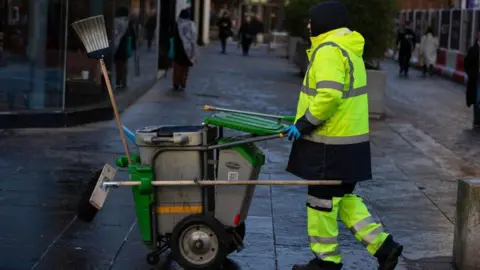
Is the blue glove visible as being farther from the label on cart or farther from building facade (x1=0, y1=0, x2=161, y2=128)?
building facade (x1=0, y1=0, x2=161, y2=128)

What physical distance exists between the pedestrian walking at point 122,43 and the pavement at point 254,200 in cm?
60

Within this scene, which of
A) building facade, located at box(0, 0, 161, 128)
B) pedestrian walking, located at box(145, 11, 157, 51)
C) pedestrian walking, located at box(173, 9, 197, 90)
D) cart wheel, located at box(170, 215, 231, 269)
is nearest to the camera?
cart wheel, located at box(170, 215, 231, 269)

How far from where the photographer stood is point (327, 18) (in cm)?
554

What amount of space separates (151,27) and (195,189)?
13033 mm

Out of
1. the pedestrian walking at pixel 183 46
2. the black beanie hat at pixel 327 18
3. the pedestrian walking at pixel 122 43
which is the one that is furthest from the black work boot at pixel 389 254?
the pedestrian walking at pixel 183 46

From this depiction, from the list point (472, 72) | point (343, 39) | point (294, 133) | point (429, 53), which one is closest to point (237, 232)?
point (294, 133)

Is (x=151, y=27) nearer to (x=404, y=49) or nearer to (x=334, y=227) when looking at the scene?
(x=404, y=49)

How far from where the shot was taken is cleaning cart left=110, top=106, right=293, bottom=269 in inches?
219

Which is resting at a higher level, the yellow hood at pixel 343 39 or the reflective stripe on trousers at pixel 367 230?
the yellow hood at pixel 343 39

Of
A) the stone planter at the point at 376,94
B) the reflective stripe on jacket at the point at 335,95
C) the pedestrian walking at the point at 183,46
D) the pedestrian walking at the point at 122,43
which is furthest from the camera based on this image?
the pedestrian walking at the point at 183,46

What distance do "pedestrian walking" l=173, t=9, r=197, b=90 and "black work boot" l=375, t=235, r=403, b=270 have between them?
12427mm

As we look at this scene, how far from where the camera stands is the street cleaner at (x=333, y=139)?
17.8ft

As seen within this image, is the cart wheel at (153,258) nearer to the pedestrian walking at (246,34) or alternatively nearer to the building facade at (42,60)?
the building facade at (42,60)

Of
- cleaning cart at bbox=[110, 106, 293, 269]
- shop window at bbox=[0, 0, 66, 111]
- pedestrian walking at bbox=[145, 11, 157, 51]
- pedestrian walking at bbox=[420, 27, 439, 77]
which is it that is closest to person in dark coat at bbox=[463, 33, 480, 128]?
pedestrian walking at bbox=[145, 11, 157, 51]
